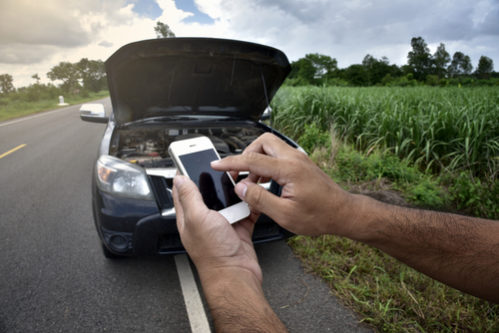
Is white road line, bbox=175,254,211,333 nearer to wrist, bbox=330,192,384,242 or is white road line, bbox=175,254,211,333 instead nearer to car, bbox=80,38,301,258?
car, bbox=80,38,301,258

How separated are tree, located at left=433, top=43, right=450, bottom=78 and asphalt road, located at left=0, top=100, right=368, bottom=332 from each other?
7625 centimetres

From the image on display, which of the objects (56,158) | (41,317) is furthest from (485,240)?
(56,158)

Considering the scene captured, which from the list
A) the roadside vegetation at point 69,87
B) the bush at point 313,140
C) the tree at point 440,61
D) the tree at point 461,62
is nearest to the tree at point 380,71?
the tree at point 440,61

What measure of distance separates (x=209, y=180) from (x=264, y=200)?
1.44 feet

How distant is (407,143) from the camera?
462cm

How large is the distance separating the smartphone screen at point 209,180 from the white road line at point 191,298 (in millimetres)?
1019

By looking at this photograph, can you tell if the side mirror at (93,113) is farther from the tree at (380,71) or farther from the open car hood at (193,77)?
the tree at (380,71)

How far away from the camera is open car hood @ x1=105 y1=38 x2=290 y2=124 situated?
7.91 ft

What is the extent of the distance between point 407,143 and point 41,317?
16.3ft

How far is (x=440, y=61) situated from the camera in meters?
71.8

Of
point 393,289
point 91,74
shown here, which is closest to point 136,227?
point 393,289

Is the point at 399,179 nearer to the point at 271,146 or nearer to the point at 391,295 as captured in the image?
the point at 391,295

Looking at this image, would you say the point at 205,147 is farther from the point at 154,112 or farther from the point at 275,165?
the point at 154,112

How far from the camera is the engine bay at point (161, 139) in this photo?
2750 millimetres
